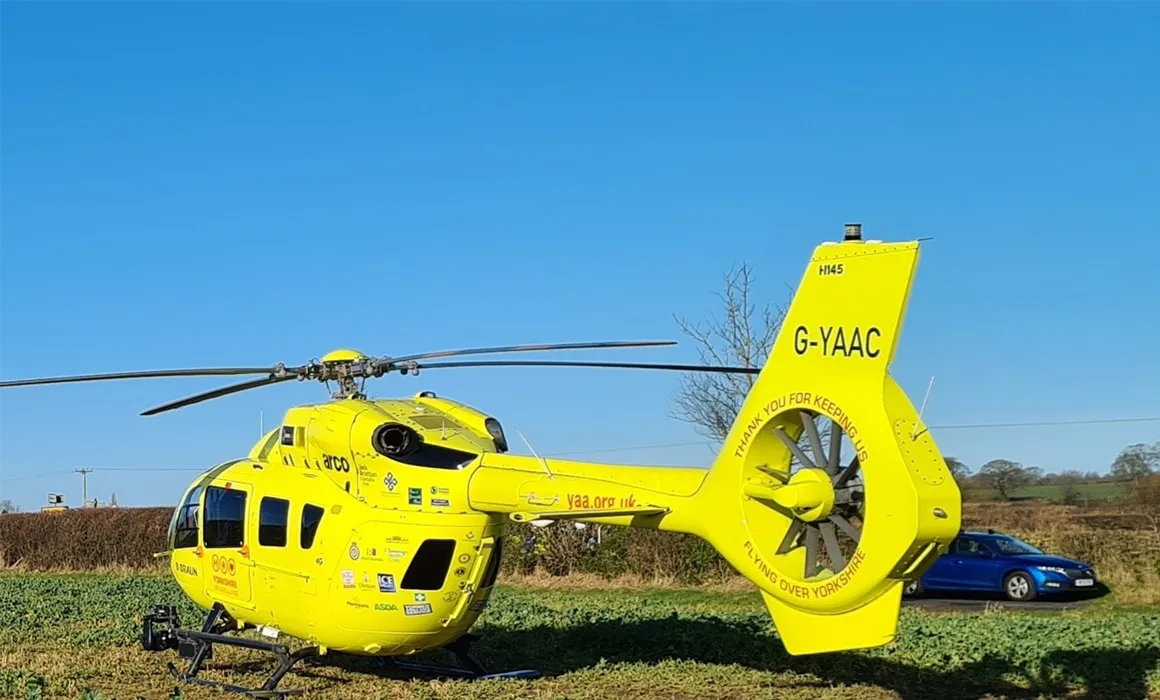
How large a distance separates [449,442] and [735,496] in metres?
4.23

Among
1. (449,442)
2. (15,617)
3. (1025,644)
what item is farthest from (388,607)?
(15,617)

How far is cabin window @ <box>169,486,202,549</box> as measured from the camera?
15977 millimetres

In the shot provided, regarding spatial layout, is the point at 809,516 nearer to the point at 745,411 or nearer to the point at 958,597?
the point at 745,411

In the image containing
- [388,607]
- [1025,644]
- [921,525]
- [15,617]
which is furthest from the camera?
[15,617]

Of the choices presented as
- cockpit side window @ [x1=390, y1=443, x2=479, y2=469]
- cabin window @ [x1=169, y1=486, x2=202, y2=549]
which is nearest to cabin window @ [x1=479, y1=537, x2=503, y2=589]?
cockpit side window @ [x1=390, y1=443, x2=479, y2=469]

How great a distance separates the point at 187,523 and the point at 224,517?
105 cm

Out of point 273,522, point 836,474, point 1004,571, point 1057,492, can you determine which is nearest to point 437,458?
point 273,522

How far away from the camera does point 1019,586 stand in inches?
1043

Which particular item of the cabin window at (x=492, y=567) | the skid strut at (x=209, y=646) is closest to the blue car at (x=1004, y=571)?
the cabin window at (x=492, y=567)

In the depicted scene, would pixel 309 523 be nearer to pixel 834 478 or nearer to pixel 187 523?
pixel 187 523

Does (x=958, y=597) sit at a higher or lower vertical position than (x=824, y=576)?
lower

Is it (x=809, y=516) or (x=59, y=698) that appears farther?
(x=59, y=698)

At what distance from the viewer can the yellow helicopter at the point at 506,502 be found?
9570mm

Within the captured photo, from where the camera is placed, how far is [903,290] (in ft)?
31.6
